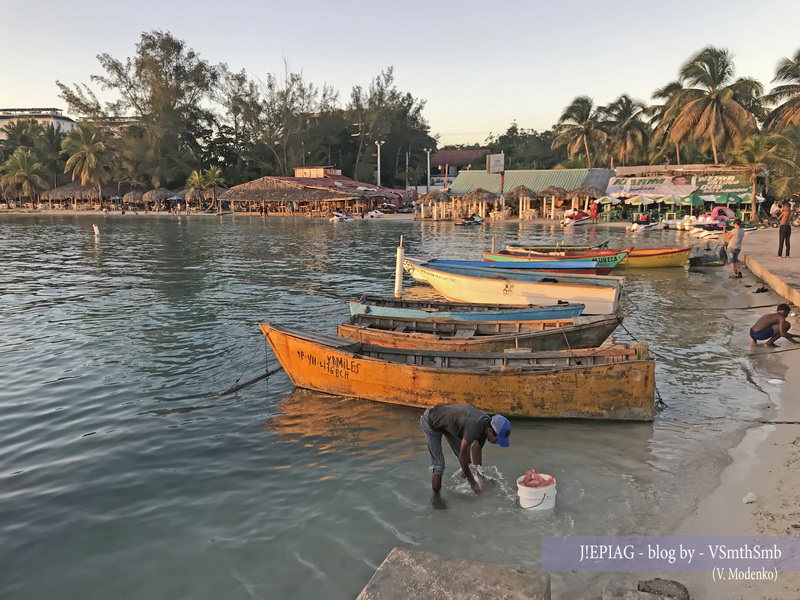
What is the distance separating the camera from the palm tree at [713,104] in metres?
38.8

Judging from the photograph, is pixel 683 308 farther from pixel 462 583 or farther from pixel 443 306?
pixel 462 583

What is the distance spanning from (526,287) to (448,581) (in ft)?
39.6

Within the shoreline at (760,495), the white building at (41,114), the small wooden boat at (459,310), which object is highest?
the white building at (41,114)

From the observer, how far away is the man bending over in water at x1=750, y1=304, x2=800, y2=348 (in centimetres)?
1088

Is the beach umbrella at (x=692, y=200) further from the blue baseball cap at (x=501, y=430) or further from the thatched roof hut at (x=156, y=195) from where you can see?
the thatched roof hut at (x=156, y=195)

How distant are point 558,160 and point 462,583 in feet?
226

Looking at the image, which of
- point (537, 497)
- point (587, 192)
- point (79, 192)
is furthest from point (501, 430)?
point (79, 192)

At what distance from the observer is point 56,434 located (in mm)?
8359

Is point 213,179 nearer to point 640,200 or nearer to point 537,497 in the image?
point 640,200

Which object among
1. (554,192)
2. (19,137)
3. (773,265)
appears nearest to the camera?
(773,265)

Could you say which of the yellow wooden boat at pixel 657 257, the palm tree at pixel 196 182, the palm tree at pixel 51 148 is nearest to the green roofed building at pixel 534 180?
the yellow wooden boat at pixel 657 257

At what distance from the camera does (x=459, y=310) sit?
11852 millimetres

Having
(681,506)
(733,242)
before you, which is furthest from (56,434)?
(733,242)

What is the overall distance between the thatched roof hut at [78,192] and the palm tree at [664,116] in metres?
62.9
